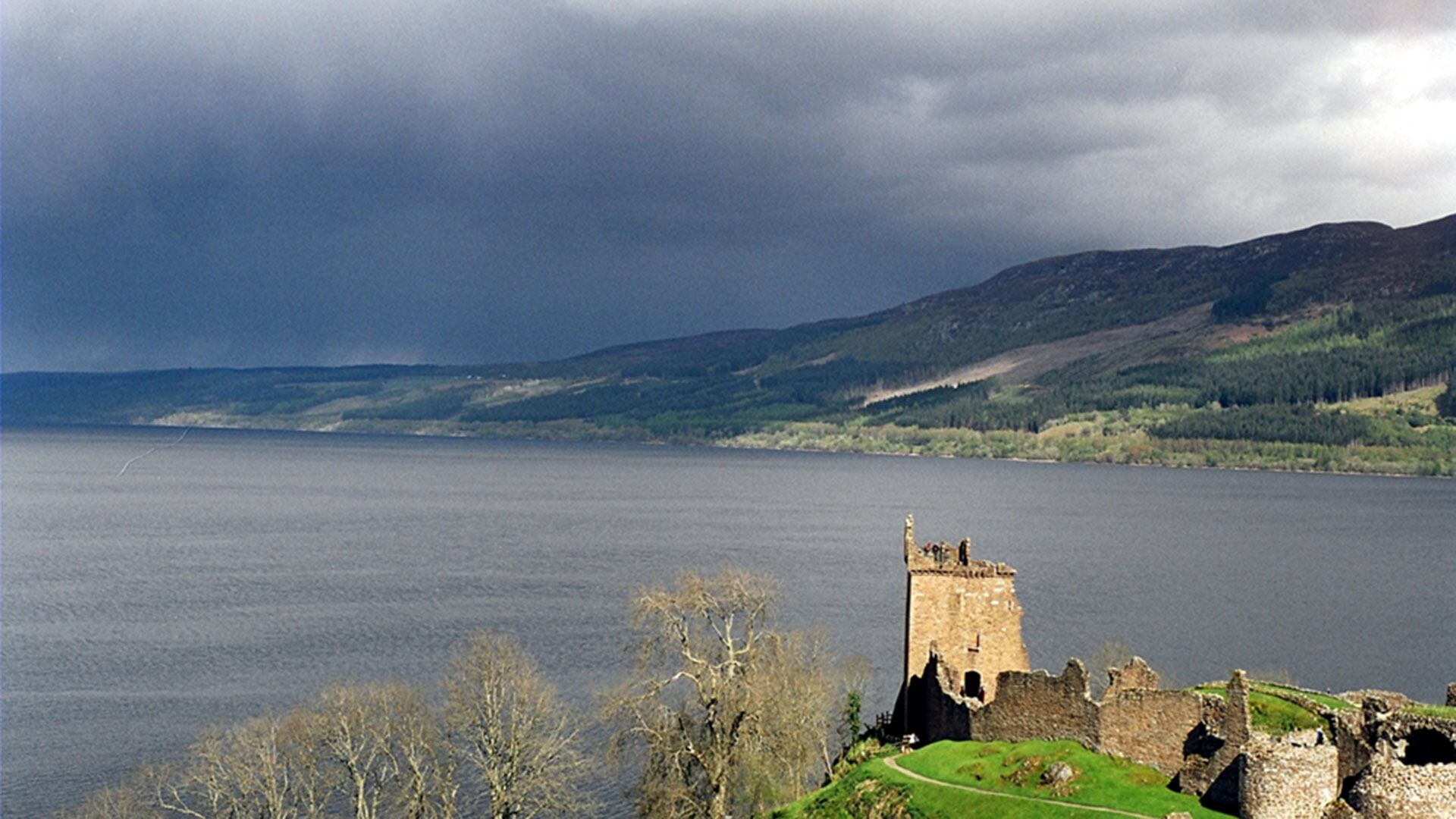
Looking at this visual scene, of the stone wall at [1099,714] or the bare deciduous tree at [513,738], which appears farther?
the bare deciduous tree at [513,738]

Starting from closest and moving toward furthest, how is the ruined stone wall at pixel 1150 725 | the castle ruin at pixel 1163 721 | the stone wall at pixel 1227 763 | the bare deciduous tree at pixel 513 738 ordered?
the castle ruin at pixel 1163 721 → the stone wall at pixel 1227 763 → the ruined stone wall at pixel 1150 725 → the bare deciduous tree at pixel 513 738

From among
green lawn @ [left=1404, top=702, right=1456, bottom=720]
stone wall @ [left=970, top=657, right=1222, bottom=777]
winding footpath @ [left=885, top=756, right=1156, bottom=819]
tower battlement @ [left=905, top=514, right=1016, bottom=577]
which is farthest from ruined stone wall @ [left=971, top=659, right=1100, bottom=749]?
green lawn @ [left=1404, top=702, right=1456, bottom=720]

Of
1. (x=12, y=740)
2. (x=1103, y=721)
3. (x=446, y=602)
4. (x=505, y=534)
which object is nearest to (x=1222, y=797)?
(x=1103, y=721)

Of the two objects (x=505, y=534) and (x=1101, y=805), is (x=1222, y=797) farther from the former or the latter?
(x=505, y=534)

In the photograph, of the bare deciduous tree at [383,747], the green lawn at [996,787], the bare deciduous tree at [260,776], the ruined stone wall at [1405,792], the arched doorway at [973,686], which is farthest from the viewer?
the arched doorway at [973,686]

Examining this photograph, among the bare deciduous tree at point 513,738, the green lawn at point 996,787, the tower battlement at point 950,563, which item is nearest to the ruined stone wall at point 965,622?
the tower battlement at point 950,563

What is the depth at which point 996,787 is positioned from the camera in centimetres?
4697

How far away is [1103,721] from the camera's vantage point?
162 feet

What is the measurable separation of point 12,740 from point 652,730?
45.0 meters

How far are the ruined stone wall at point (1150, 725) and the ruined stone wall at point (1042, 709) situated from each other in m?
0.69

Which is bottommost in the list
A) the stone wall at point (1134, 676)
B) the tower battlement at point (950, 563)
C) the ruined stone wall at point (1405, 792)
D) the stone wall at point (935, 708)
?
the stone wall at point (935, 708)

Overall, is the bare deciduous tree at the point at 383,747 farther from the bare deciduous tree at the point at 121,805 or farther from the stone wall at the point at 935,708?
the stone wall at the point at 935,708

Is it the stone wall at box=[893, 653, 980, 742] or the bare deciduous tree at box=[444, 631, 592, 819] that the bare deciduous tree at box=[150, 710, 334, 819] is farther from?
the stone wall at box=[893, 653, 980, 742]

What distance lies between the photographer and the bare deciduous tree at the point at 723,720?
2331 inches
